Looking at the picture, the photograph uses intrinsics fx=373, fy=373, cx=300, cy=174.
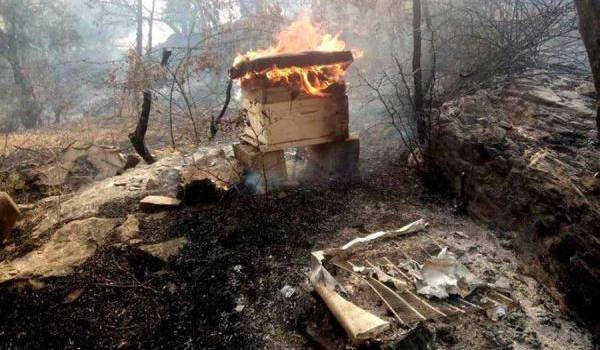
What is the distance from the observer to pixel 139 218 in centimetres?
389

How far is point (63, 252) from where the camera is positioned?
331 cm

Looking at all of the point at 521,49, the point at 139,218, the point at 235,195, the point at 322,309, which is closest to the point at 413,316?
the point at 322,309

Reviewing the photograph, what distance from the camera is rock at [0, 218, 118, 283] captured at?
3002mm

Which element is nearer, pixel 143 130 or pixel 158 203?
pixel 158 203

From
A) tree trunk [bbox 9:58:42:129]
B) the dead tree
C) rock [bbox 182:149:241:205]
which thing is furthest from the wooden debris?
tree trunk [bbox 9:58:42:129]

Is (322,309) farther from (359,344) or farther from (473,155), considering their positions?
(473,155)

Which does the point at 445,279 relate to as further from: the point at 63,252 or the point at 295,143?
the point at 63,252

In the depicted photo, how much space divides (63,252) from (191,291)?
1438 mm

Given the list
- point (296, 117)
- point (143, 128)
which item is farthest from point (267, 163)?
point (143, 128)

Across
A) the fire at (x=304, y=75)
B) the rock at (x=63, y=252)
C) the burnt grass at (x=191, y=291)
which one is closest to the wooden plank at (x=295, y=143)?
the fire at (x=304, y=75)

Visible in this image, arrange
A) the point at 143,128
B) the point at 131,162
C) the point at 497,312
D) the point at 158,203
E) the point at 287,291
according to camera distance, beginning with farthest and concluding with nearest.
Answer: the point at 143,128
the point at 131,162
the point at 158,203
the point at 287,291
the point at 497,312

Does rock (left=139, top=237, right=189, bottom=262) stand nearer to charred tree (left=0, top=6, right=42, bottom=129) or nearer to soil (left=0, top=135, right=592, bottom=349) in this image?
soil (left=0, top=135, right=592, bottom=349)

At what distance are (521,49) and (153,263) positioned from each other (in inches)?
196

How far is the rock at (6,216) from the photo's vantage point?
12.3ft
